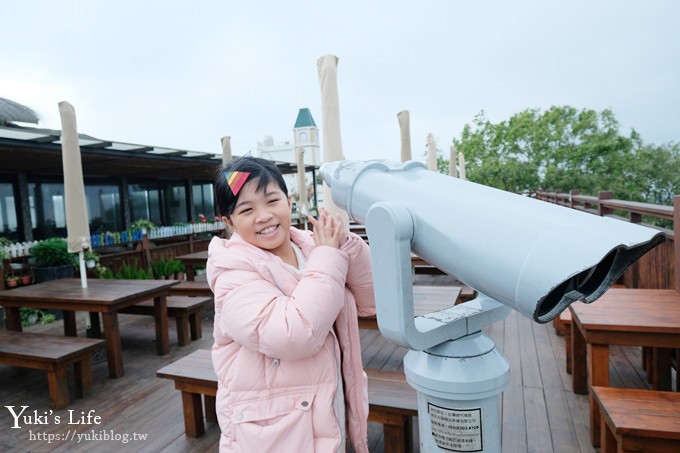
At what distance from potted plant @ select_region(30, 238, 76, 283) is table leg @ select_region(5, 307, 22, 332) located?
1.78 m

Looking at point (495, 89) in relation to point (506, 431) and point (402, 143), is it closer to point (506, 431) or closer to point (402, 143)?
point (402, 143)

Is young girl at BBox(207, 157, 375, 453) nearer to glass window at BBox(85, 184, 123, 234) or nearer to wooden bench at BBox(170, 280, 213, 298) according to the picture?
wooden bench at BBox(170, 280, 213, 298)

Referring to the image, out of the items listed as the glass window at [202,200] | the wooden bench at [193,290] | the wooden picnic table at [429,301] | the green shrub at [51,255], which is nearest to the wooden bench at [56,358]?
the wooden bench at [193,290]

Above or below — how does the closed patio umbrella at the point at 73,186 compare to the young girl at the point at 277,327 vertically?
above

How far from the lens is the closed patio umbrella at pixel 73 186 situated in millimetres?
4137

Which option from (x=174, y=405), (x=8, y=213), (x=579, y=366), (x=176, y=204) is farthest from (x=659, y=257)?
(x=176, y=204)

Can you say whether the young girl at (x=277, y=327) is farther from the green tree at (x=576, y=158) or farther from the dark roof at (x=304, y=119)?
the dark roof at (x=304, y=119)

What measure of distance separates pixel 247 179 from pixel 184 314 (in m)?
3.63

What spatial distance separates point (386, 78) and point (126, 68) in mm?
17012

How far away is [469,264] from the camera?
76cm

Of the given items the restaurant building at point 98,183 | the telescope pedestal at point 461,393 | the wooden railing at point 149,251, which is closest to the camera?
the telescope pedestal at point 461,393

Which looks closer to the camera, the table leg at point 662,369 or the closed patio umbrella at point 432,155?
the table leg at point 662,369

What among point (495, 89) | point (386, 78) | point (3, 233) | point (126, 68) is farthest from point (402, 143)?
point (495, 89)

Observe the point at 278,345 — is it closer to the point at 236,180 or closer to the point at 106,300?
the point at 236,180
